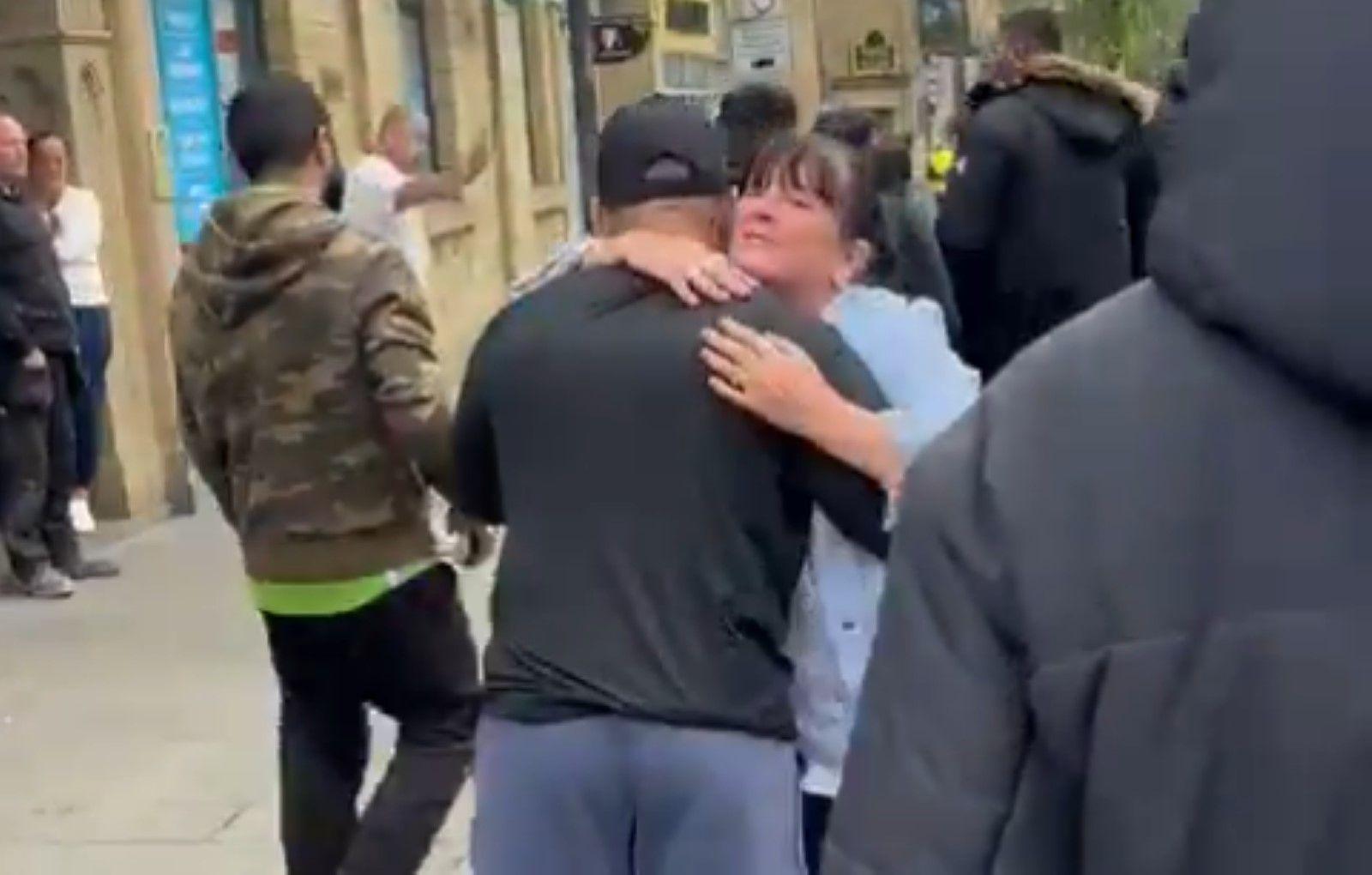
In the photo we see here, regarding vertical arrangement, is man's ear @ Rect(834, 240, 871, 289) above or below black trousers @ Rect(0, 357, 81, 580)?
above

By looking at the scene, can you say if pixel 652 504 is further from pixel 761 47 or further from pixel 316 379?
pixel 761 47

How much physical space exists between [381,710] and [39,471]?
522 cm

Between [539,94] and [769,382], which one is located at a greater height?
[769,382]

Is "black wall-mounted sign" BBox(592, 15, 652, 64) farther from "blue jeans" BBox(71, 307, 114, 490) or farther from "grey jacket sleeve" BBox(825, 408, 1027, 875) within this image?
"grey jacket sleeve" BBox(825, 408, 1027, 875)

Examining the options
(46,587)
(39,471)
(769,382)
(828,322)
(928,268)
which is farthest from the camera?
(46,587)

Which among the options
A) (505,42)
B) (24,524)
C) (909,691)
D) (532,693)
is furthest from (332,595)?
(505,42)

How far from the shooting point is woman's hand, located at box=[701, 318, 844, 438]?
3375 mm

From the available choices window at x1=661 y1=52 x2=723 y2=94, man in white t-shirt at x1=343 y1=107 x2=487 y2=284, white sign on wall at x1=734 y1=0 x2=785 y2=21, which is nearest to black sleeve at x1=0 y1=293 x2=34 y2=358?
man in white t-shirt at x1=343 y1=107 x2=487 y2=284

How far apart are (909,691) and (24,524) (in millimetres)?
8665

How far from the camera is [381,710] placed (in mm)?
5066

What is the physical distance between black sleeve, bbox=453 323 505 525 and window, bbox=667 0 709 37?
26851 mm

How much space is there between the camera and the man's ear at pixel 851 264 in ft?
12.1

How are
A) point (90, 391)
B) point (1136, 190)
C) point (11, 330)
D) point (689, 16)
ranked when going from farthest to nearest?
point (689, 16)
point (90, 391)
point (11, 330)
point (1136, 190)

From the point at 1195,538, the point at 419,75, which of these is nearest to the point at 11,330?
the point at 1195,538
